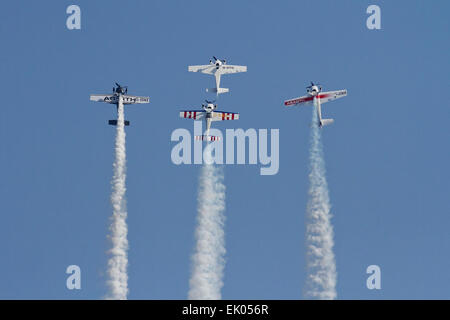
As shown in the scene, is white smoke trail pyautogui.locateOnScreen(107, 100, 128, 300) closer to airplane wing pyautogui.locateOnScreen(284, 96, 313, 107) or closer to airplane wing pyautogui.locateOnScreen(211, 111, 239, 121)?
airplane wing pyautogui.locateOnScreen(211, 111, 239, 121)

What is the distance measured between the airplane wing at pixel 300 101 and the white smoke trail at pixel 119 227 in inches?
582

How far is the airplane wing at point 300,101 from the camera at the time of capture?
4437 inches

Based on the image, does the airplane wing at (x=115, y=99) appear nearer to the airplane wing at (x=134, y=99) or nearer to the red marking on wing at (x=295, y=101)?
the airplane wing at (x=134, y=99)

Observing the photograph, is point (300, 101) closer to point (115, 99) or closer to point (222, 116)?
point (222, 116)

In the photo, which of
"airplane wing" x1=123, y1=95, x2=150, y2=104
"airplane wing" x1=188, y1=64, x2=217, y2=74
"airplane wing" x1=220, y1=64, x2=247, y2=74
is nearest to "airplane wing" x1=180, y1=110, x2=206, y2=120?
"airplane wing" x1=123, y1=95, x2=150, y2=104

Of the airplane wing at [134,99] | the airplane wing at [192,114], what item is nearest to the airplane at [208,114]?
the airplane wing at [192,114]

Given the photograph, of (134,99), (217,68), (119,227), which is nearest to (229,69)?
(217,68)
